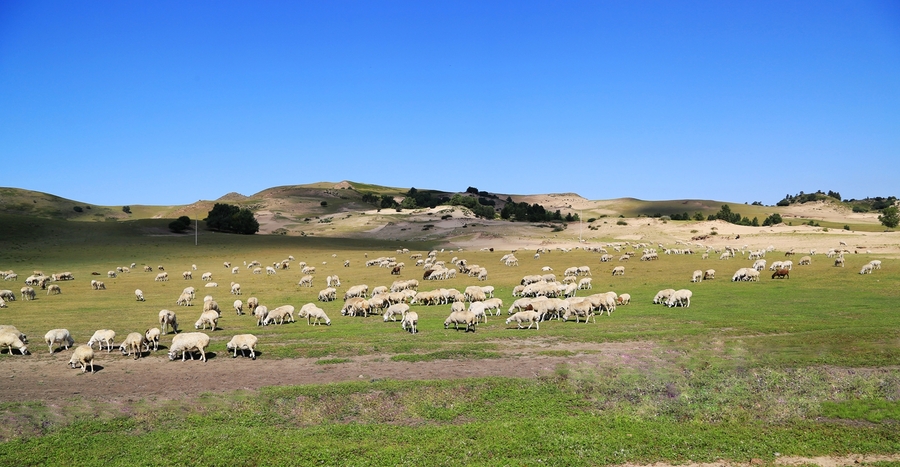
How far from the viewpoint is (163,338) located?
2464cm

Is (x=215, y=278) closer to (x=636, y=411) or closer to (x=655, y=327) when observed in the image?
(x=655, y=327)

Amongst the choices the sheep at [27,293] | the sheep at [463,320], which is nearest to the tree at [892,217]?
the sheep at [463,320]

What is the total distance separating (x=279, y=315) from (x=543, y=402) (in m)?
16.8

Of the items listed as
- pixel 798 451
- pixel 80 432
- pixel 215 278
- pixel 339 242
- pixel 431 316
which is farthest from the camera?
pixel 339 242

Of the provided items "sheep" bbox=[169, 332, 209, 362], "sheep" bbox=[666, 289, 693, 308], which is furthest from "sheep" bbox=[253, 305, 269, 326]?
"sheep" bbox=[666, 289, 693, 308]

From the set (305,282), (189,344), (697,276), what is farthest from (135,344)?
(697,276)

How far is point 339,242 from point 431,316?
2731 inches

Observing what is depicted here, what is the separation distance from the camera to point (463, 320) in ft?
86.3

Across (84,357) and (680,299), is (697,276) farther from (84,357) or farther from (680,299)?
(84,357)

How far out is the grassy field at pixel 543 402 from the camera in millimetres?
12922

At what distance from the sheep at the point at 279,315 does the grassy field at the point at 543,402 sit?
37.7 inches

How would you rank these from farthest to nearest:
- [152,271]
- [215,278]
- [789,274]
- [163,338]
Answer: [152,271] < [215,278] < [789,274] < [163,338]

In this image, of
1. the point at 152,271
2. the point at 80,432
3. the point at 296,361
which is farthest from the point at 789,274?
the point at 152,271

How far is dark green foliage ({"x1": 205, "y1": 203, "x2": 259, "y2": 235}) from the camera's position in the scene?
354 feet
